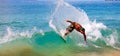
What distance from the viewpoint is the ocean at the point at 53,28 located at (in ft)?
6.41

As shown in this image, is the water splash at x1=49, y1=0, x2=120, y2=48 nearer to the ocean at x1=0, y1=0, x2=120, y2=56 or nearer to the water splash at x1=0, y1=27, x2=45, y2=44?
the ocean at x1=0, y1=0, x2=120, y2=56

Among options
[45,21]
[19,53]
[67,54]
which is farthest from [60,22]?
[19,53]

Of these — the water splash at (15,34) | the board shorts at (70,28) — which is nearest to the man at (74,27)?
the board shorts at (70,28)

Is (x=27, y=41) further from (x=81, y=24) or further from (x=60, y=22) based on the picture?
(x=81, y=24)

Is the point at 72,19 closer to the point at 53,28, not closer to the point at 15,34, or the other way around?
the point at 53,28

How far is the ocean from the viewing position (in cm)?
195

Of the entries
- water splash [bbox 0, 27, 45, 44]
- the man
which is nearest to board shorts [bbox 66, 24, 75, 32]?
the man

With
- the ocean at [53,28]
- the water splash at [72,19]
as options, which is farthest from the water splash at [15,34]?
the water splash at [72,19]

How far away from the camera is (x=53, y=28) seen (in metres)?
1.97

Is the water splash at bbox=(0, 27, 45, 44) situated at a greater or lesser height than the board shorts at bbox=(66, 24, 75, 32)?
lesser

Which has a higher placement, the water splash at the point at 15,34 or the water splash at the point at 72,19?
the water splash at the point at 72,19

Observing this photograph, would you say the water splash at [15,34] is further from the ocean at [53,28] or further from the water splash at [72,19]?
the water splash at [72,19]

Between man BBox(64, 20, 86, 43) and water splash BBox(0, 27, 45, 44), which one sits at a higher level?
man BBox(64, 20, 86, 43)

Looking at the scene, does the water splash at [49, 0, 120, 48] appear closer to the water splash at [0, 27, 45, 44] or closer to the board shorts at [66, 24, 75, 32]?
the board shorts at [66, 24, 75, 32]
